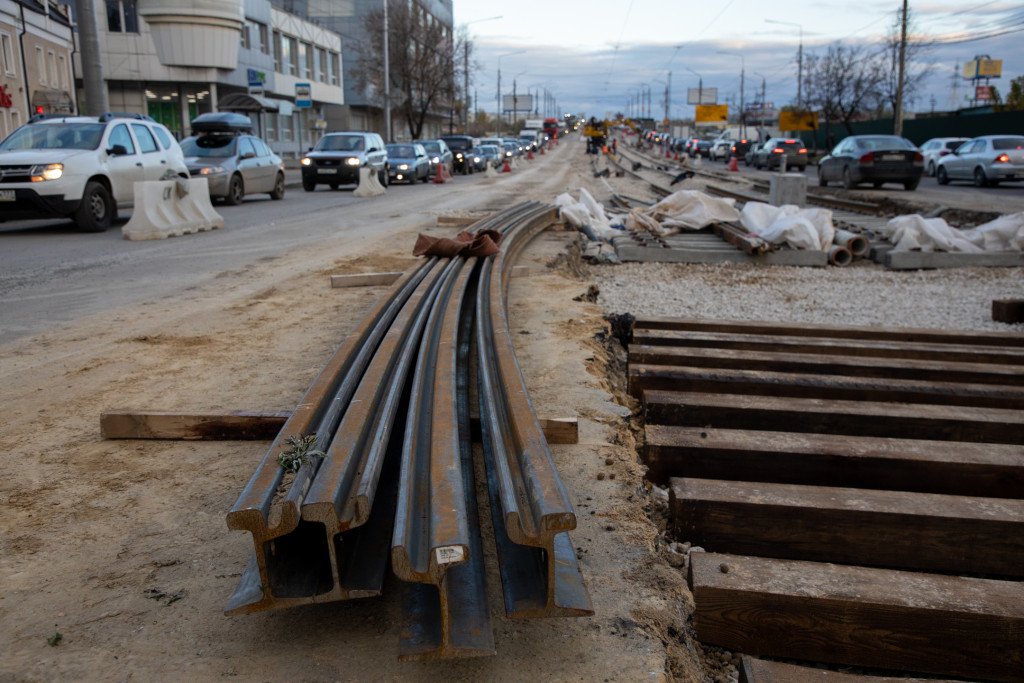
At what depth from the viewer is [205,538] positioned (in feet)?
10.2

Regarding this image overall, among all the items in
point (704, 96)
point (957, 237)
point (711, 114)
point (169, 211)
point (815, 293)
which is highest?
point (704, 96)

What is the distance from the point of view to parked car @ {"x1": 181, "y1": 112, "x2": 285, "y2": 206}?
1897cm

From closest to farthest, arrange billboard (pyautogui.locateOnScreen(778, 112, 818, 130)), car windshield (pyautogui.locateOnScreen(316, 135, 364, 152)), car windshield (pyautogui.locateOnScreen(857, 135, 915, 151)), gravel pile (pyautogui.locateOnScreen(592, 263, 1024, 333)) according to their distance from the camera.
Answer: gravel pile (pyautogui.locateOnScreen(592, 263, 1024, 333)) < car windshield (pyautogui.locateOnScreen(857, 135, 915, 151)) < car windshield (pyautogui.locateOnScreen(316, 135, 364, 152)) < billboard (pyautogui.locateOnScreen(778, 112, 818, 130))

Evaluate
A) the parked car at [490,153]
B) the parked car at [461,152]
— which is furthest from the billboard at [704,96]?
the parked car at [461,152]

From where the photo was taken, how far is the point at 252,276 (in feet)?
30.5

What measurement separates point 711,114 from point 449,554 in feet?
405

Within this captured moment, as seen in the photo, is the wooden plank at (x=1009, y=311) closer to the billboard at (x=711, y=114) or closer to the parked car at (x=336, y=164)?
the parked car at (x=336, y=164)

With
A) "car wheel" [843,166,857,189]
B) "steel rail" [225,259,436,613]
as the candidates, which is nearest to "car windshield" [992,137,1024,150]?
"car wheel" [843,166,857,189]

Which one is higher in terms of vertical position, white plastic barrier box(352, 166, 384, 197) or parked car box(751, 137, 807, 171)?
parked car box(751, 137, 807, 171)

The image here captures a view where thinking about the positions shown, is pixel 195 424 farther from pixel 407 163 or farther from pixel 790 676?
pixel 407 163

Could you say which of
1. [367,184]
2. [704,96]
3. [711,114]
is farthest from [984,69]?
[367,184]

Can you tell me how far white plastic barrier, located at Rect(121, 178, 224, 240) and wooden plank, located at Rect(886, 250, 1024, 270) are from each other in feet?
34.8

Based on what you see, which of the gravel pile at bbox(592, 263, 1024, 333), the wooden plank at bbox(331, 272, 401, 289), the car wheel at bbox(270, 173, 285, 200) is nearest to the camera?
the gravel pile at bbox(592, 263, 1024, 333)

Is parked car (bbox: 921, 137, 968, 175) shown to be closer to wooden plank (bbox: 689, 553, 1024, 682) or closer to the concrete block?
the concrete block
